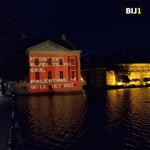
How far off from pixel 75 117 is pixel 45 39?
140 ft

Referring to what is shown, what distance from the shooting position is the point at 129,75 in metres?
86.1

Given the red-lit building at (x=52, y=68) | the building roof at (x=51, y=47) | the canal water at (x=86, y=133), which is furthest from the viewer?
the building roof at (x=51, y=47)

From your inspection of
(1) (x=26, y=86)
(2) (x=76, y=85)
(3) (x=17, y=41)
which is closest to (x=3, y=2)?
(3) (x=17, y=41)

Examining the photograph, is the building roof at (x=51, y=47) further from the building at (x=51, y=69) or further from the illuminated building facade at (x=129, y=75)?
the illuminated building facade at (x=129, y=75)

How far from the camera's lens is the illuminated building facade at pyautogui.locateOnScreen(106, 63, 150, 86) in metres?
82.6

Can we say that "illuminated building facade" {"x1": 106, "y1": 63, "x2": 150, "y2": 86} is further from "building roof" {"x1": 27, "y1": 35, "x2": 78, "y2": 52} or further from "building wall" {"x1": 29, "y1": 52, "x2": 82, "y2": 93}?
"building roof" {"x1": 27, "y1": 35, "x2": 78, "y2": 52}

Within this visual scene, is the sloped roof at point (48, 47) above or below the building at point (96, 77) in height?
above

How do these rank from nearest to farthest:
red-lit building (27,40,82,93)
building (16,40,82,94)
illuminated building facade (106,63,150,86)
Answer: building (16,40,82,94), red-lit building (27,40,82,93), illuminated building facade (106,63,150,86)

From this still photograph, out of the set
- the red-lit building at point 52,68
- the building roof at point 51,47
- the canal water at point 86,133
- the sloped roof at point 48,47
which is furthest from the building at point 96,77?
the canal water at point 86,133

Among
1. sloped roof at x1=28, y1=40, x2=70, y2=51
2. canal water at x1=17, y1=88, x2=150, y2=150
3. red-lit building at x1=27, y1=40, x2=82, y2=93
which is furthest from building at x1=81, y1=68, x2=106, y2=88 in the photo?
canal water at x1=17, y1=88, x2=150, y2=150

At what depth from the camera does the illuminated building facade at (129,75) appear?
82.6 m

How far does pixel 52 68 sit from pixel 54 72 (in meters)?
0.90

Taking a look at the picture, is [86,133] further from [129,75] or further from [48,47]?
[129,75]

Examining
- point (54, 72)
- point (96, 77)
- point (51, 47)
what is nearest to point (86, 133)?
point (54, 72)
